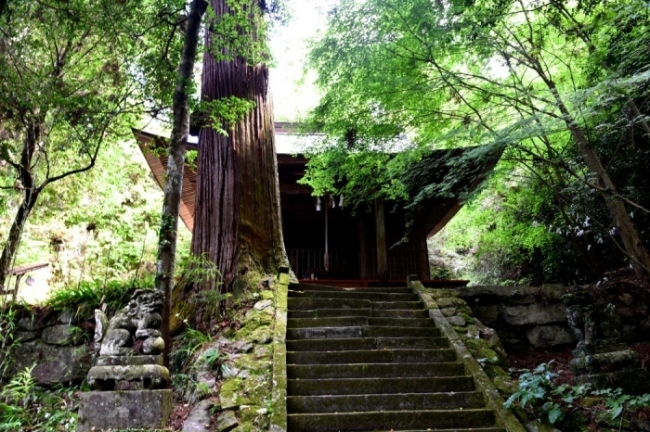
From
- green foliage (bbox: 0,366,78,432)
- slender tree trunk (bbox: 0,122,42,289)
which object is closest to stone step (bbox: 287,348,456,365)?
green foliage (bbox: 0,366,78,432)

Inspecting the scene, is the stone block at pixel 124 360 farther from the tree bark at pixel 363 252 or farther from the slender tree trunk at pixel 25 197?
the tree bark at pixel 363 252

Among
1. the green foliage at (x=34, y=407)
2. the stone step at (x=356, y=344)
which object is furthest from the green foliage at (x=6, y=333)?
the stone step at (x=356, y=344)

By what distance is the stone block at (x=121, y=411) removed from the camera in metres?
3.49

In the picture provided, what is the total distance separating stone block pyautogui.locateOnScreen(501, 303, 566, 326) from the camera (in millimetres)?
6875

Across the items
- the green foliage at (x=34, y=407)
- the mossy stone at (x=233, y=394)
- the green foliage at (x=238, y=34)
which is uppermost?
the green foliage at (x=238, y=34)

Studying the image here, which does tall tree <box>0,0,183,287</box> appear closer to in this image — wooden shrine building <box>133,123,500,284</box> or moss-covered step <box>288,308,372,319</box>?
wooden shrine building <box>133,123,500,284</box>

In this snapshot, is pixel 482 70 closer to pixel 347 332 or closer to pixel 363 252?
pixel 347 332

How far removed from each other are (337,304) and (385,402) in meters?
2.08

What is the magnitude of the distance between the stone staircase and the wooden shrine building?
310 cm

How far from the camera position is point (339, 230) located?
1201 cm

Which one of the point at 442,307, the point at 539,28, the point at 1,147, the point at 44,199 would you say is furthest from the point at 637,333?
the point at 44,199

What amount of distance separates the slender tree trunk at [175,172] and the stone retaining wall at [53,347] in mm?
2315

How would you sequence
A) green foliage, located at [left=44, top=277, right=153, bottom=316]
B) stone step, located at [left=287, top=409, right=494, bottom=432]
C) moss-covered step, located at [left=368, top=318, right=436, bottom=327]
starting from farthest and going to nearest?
1. green foliage, located at [left=44, top=277, right=153, bottom=316]
2. moss-covered step, located at [left=368, top=318, right=436, bottom=327]
3. stone step, located at [left=287, top=409, right=494, bottom=432]

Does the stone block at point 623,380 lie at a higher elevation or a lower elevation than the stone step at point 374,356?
lower
